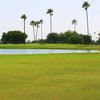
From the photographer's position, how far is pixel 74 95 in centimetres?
1722

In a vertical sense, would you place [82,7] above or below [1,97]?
above

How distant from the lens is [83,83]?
21422mm

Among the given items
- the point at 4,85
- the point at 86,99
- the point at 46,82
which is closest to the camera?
the point at 86,99

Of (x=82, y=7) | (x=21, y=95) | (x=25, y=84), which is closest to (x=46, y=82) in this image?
(x=25, y=84)

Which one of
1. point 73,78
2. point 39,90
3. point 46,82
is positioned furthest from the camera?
point 73,78

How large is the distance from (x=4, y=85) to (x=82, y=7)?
575ft

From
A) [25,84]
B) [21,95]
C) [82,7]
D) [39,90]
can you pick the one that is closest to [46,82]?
[25,84]

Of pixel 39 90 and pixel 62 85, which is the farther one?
pixel 62 85

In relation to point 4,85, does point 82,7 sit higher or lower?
higher

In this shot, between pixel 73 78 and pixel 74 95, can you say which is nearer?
pixel 74 95

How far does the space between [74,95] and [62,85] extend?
347cm

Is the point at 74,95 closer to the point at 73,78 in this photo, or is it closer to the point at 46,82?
the point at 46,82

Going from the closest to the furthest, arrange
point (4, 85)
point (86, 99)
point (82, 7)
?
point (86, 99) < point (4, 85) < point (82, 7)

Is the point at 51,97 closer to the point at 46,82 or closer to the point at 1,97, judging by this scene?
the point at 1,97
